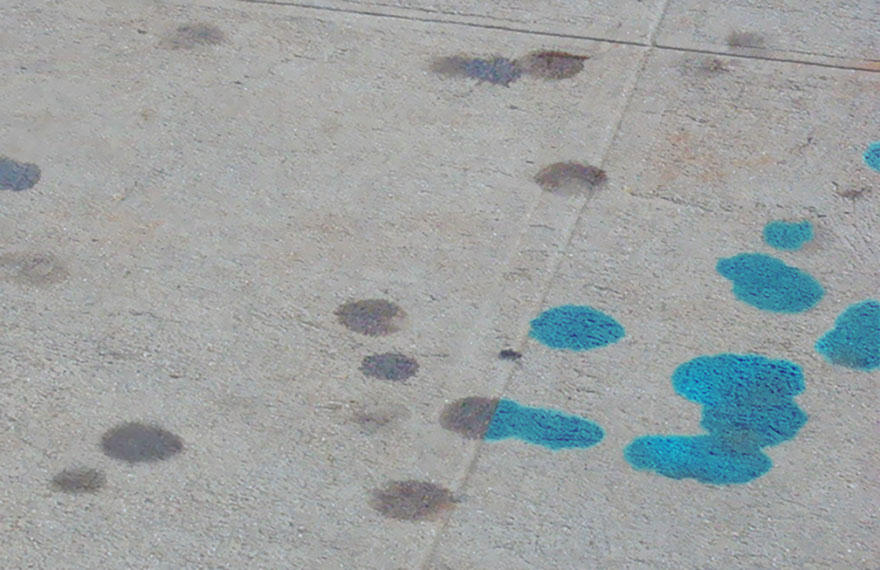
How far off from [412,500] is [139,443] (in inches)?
29.8

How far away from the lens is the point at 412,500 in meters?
3.29

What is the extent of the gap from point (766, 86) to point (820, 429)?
1.69 metres

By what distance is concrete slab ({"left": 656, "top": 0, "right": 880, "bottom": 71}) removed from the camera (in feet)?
16.1

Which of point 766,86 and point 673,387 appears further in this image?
point 766,86

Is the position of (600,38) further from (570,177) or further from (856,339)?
(856,339)

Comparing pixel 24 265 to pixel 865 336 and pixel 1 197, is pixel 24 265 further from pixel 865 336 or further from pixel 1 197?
pixel 865 336

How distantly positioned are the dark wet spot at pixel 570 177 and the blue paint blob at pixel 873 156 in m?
0.92

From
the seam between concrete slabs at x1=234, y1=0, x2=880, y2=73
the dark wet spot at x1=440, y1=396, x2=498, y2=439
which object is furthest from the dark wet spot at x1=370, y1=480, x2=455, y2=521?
the seam between concrete slabs at x1=234, y1=0, x2=880, y2=73

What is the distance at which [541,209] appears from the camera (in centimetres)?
420

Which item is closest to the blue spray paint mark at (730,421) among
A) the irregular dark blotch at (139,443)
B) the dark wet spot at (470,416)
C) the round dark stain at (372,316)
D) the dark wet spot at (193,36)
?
the dark wet spot at (470,416)

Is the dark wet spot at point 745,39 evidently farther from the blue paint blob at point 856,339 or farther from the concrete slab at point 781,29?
the blue paint blob at point 856,339

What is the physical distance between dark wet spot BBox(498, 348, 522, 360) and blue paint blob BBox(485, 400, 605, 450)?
0.18m

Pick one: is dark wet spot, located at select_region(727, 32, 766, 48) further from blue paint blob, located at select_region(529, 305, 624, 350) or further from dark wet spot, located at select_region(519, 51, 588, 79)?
blue paint blob, located at select_region(529, 305, 624, 350)

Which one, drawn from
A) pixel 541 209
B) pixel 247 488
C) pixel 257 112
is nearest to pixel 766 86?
pixel 541 209
